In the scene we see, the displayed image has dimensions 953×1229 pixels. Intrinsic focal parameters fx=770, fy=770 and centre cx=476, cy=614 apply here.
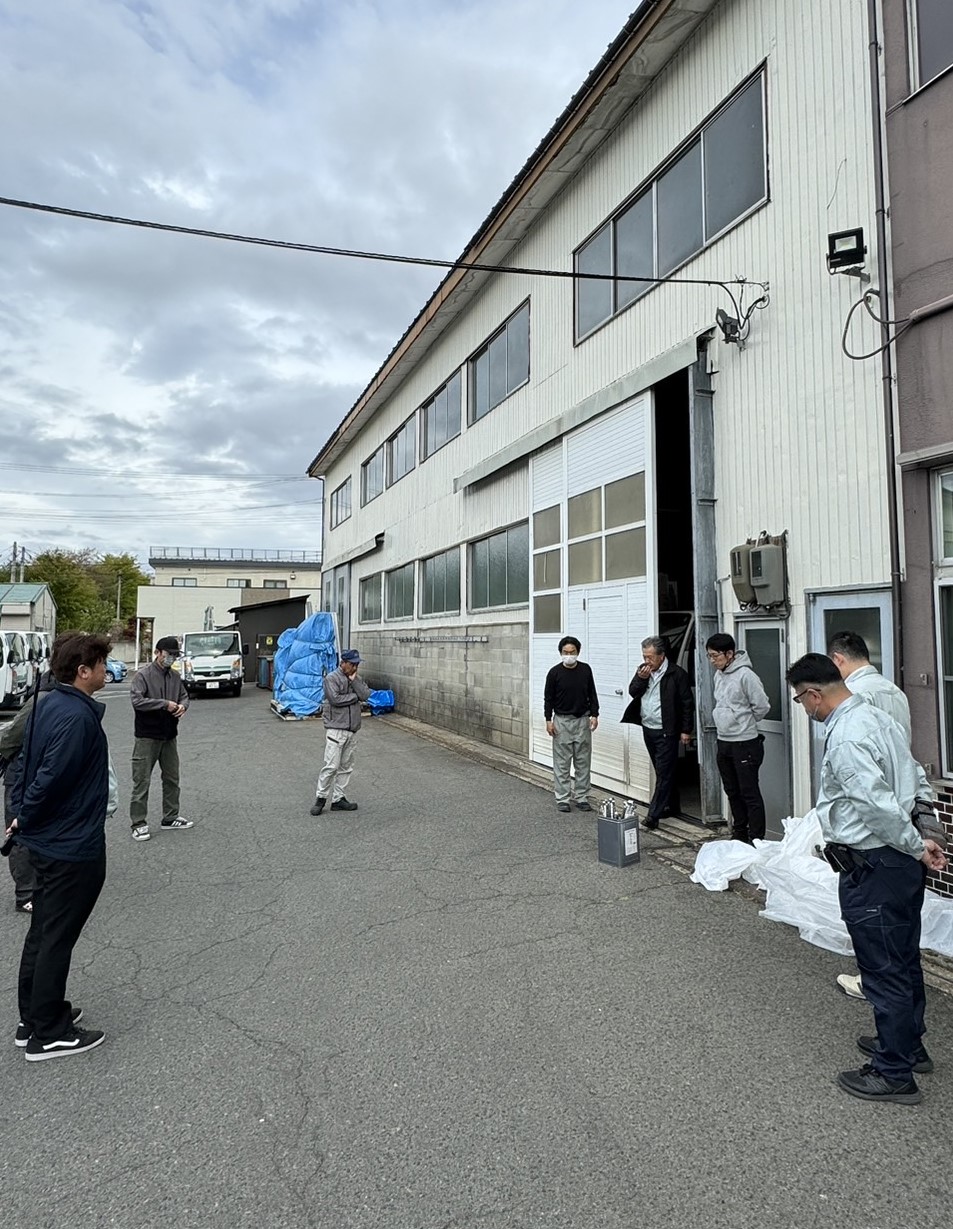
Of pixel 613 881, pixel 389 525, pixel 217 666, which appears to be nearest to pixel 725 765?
pixel 613 881

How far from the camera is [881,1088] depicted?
3.05 m

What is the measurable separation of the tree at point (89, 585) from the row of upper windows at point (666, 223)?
39998 millimetres

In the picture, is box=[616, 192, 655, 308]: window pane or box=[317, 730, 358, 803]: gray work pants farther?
box=[616, 192, 655, 308]: window pane

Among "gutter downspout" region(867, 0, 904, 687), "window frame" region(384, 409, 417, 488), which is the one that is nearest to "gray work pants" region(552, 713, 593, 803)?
"gutter downspout" region(867, 0, 904, 687)

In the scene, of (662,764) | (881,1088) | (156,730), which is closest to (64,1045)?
(881,1088)

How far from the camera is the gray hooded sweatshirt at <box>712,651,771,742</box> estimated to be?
629 cm

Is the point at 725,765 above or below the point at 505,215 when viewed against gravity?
below

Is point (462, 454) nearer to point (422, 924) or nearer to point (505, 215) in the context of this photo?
point (505, 215)

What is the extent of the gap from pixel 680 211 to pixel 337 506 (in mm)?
20944

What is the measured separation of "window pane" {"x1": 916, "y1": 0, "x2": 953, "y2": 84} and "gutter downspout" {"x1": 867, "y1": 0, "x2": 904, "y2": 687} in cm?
29

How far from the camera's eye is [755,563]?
6.56 meters

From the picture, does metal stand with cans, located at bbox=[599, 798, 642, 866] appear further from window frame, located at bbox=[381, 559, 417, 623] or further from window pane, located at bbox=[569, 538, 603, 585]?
window frame, located at bbox=[381, 559, 417, 623]

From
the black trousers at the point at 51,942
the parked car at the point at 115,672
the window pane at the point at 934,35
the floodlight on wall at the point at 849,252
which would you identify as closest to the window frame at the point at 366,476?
the floodlight on wall at the point at 849,252

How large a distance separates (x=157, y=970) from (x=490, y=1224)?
2695mm
